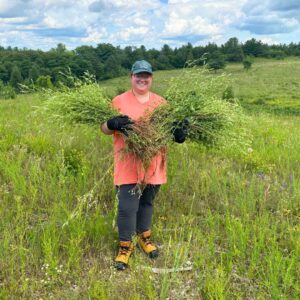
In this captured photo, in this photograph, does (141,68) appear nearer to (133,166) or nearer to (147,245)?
(133,166)

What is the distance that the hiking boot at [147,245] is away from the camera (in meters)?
3.46

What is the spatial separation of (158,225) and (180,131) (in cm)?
107

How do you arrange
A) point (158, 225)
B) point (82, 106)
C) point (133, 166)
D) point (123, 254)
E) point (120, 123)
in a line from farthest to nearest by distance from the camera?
point (158, 225)
point (82, 106)
point (133, 166)
point (123, 254)
point (120, 123)

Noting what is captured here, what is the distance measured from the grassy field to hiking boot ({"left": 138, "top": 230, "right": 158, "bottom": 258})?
2.5 inches

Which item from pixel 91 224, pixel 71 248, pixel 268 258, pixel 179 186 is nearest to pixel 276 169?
pixel 179 186

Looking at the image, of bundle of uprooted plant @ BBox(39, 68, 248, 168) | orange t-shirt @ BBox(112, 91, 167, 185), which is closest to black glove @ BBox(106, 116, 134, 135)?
bundle of uprooted plant @ BBox(39, 68, 248, 168)

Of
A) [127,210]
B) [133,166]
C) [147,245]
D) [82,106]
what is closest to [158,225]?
[147,245]

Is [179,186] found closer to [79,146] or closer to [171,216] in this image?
[171,216]

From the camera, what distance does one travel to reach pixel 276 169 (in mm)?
5539

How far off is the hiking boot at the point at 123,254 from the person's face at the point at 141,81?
55.5 inches

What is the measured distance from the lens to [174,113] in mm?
3490

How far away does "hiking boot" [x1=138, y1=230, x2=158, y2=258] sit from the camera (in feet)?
11.3

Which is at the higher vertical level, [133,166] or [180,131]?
[180,131]

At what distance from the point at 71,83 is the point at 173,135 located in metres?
1.30
